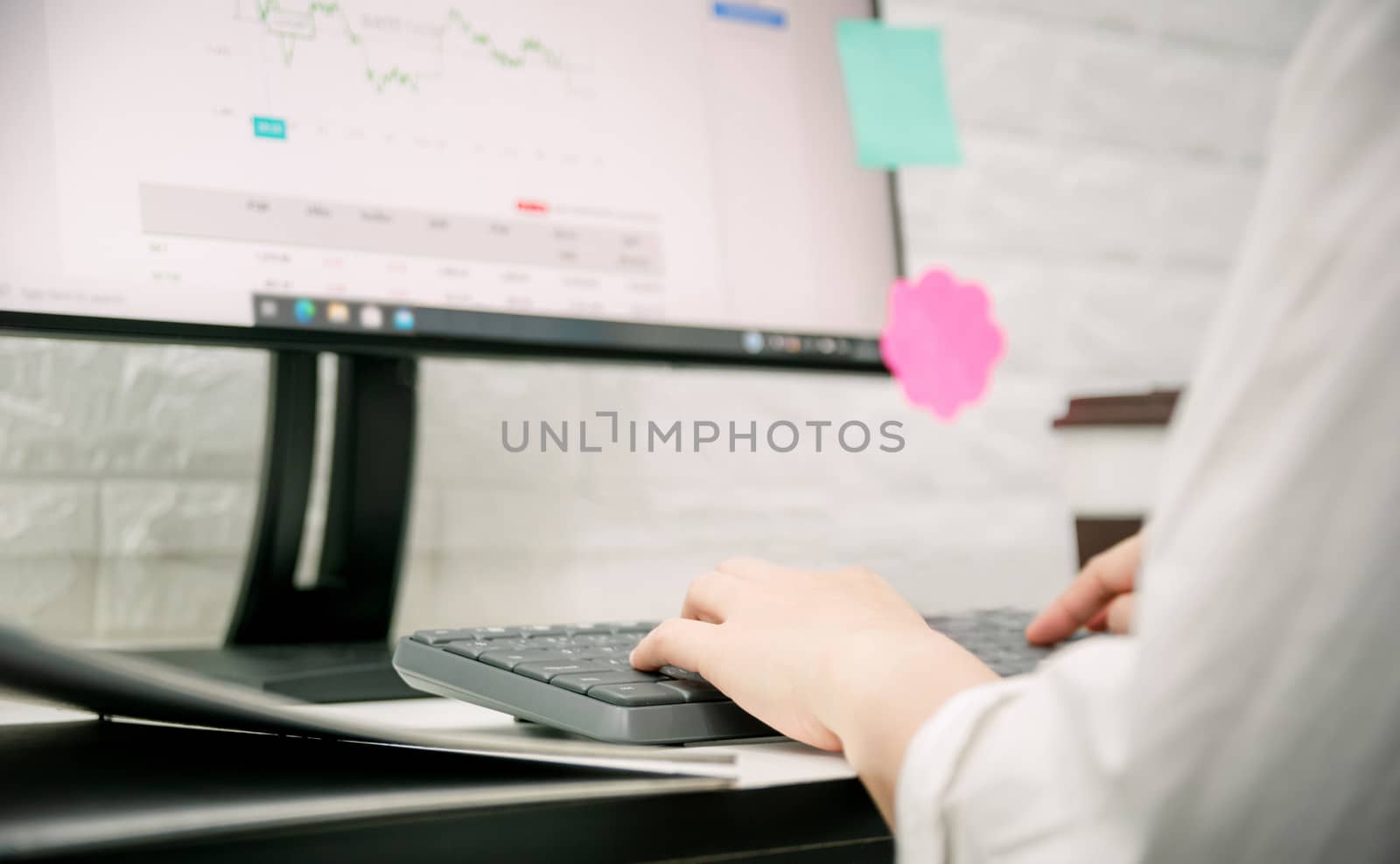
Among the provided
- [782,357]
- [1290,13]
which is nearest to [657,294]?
[782,357]

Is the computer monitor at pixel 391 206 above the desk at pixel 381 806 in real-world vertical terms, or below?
above

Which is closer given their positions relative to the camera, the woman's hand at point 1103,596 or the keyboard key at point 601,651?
the keyboard key at point 601,651

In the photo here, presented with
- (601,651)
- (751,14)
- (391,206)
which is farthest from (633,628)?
(751,14)

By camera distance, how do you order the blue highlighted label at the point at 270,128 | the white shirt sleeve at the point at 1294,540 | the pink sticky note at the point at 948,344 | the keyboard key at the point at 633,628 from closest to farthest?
the white shirt sleeve at the point at 1294,540
the keyboard key at the point at 633,628
the blue highlighted label at the point at 270,128
the pink sticky note at the point at 948,344

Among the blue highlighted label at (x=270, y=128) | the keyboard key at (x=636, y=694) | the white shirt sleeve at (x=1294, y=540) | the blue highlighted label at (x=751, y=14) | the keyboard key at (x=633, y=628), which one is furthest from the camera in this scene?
the blue highlighted label at (x=751, y=14)

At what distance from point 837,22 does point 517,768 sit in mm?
608

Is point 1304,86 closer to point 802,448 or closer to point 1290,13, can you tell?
point 802,448

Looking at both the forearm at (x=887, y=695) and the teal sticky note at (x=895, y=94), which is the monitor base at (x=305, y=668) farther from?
the teal sticky note at (x=895, y=94)

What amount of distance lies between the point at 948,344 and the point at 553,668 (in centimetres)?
68

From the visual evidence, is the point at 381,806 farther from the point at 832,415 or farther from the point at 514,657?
the point at 832,415

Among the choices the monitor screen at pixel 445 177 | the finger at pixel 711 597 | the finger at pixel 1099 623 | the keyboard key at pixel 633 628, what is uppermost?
the monitor screen at pixel 445 177

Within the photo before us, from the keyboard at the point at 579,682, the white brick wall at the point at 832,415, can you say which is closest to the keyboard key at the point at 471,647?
the keyboard at the point at 579,682

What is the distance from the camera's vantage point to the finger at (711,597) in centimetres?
39

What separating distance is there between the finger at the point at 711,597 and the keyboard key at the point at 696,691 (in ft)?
0.13
